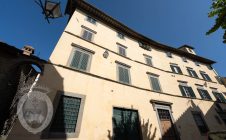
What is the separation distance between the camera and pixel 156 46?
54.1ft

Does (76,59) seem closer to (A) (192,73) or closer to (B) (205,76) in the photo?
(A) (192,73)

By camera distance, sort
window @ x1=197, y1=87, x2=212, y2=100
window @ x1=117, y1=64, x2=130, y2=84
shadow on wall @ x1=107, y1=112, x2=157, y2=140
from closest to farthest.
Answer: shadow on wall @ x1=107, y1=112, x2=157, y2=140 < window @ x1=117, y1=64, x2=130, y2=84 < window @ x1=197, y1=87, x2=212, y2=100

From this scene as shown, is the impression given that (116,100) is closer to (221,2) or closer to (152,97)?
(152,97)

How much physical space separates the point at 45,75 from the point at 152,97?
8345 mm

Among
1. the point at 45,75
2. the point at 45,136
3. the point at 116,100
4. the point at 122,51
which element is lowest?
the point at 45,136

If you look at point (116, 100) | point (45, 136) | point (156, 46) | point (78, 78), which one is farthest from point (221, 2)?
point (156, 46)

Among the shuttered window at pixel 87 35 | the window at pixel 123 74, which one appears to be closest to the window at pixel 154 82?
the window at pixel 123 74

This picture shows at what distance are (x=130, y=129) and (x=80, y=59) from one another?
5991 millimetres

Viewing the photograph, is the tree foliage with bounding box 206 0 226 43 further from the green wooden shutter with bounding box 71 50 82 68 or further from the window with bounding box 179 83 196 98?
the window with bounding box 179 83 196 98

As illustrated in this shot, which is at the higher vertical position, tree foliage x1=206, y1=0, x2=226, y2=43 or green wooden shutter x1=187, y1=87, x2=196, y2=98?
green wooden shutter x1=187, y1=87, x2=196, y2=98

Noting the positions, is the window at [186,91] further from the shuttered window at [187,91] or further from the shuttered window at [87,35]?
the shuttered window at [87,35]

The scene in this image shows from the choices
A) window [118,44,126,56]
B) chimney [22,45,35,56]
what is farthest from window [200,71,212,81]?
chimney [22,45,35,56]

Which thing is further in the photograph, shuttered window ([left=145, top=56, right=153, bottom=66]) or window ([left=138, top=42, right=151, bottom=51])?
window ([left=138, top=42, right=151, bottom=51])

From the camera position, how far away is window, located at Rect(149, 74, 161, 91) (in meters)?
11.1
